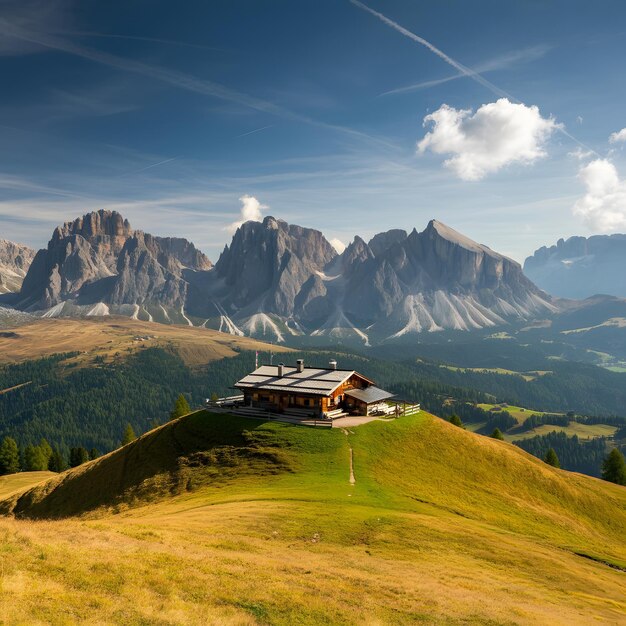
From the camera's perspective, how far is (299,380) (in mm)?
72188

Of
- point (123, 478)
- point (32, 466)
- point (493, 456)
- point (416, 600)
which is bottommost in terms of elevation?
point (32, 466)

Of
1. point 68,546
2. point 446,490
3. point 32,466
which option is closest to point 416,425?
point 446,490

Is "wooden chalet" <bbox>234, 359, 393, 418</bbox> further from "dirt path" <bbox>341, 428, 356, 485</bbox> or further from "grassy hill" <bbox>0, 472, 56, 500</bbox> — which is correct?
"grassy hill" <bbox>0, 472, 56, 500</bbox>

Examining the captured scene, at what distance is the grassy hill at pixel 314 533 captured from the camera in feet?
68.5

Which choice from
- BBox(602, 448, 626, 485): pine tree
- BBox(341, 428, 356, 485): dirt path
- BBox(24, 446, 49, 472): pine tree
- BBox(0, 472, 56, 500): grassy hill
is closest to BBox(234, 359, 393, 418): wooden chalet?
BBox(341, 428, 356, 485): dirt path

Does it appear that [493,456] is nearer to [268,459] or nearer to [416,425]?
[416,425]

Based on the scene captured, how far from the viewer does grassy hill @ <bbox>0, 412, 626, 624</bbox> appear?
2088 centimetres

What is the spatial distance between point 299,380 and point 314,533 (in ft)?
127

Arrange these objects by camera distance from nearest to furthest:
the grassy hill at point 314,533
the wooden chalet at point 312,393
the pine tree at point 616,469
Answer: the grassy hill at point 314,533 < the wooden chalet at point 312,393 < the pine tree at point 616,469

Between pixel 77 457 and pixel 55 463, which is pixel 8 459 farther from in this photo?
pixel 77 457

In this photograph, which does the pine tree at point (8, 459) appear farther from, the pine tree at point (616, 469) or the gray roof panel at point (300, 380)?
the pine tree at point (616, 469)

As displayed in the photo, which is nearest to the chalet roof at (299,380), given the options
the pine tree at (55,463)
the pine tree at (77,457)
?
the pine tree at (77,457)

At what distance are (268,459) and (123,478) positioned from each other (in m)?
21.8

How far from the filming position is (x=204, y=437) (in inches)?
2496
